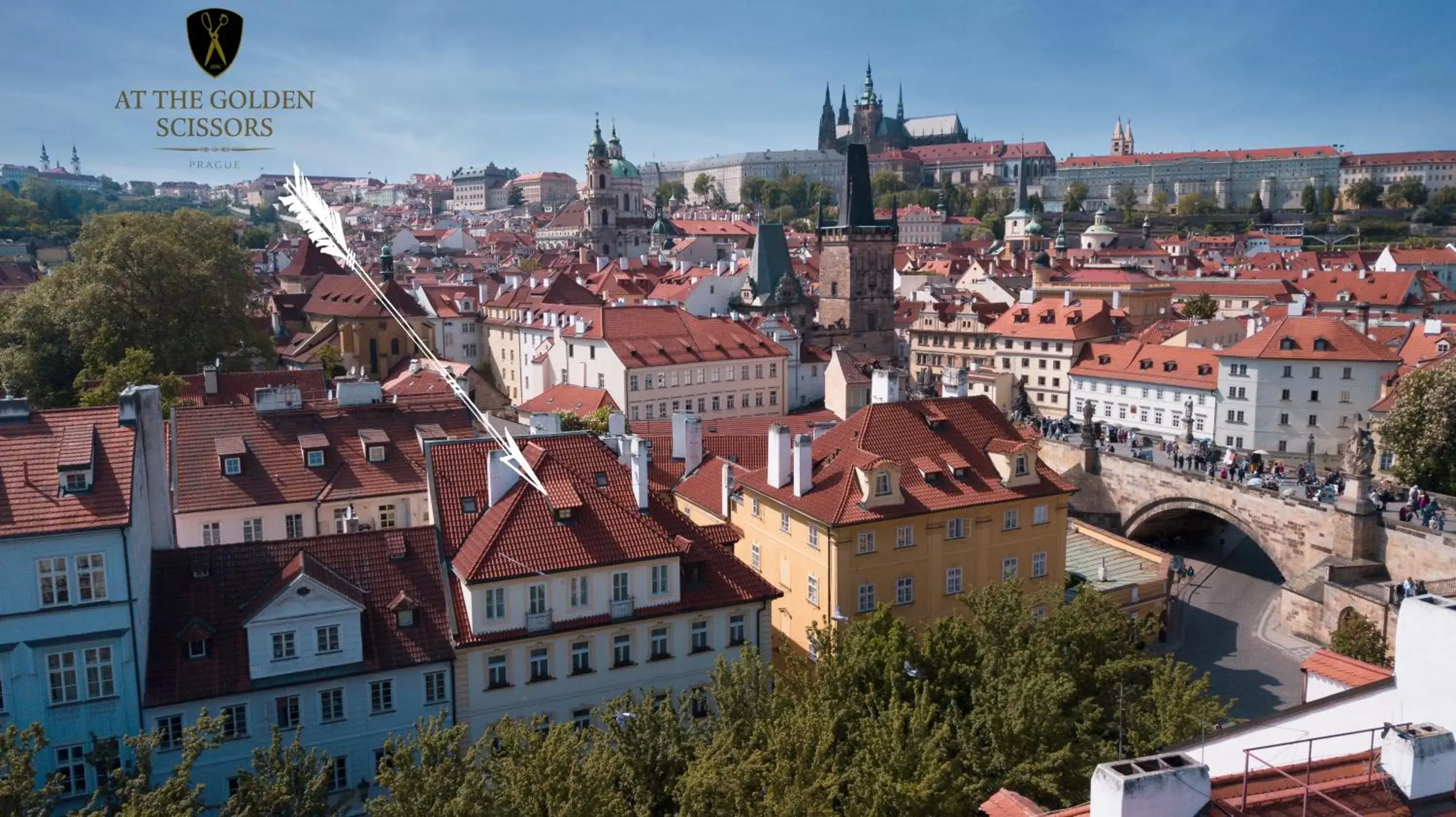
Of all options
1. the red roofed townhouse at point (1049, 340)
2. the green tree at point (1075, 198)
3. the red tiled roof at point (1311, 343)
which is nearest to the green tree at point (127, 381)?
the red roofed townhouse at point (1049, 340)

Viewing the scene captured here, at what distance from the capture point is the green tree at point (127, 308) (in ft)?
162

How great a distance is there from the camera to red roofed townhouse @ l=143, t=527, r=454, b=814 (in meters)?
18.5

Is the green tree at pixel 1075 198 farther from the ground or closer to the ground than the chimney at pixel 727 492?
farther from the ground

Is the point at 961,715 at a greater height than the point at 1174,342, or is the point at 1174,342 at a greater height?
the point at 1174,342

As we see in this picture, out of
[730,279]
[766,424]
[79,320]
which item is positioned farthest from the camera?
[730,279]

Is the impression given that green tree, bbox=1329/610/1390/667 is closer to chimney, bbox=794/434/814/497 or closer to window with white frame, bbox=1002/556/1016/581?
window with white frame, bbox=1002/556/1016/581

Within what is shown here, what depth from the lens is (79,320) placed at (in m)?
50.2

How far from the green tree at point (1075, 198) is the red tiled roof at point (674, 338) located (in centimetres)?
12885

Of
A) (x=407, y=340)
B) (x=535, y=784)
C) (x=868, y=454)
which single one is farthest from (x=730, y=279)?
(x=535, y=784)

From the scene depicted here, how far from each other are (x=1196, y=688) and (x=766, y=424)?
2211 centimetres

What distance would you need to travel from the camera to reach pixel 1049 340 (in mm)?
65438

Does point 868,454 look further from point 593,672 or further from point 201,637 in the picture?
point 201,637

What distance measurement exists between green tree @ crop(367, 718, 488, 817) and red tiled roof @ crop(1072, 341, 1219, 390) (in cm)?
4772

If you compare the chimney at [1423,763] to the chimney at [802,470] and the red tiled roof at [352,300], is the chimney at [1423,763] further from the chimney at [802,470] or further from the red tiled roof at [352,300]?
the red tiled roof at [352,300]
